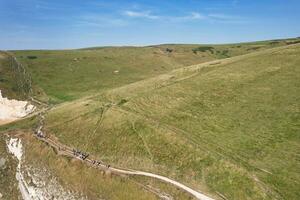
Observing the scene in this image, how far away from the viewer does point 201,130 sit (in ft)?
244

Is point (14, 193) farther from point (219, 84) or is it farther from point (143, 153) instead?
point (219, 84)

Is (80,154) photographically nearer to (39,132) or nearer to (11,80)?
(39,132)

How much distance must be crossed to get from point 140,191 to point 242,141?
846 inches

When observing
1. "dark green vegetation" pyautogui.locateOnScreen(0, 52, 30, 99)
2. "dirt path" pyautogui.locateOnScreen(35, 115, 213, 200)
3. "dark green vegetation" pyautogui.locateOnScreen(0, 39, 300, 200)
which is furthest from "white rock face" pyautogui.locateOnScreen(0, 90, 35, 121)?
"dirt path" pyautogui.locateOnScreen(35, 115, 213, 200)

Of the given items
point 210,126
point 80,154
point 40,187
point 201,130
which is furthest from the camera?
point 80,154

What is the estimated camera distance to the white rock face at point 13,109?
128 meters

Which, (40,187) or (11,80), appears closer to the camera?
(40,187)

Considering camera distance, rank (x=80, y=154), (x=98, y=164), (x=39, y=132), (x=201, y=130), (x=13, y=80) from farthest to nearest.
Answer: (x=13, y=80)
(x=39, y=132)
(x=80, y=154)
(x=201, y=130)
(x=98, y=164)

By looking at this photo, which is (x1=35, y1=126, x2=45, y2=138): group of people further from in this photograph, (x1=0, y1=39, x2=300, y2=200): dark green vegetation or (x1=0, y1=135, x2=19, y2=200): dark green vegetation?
(x1=0, y1=135, x2=19, y2=200): dark green vegetation

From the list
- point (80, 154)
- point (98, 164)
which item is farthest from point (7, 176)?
point (98, 164)

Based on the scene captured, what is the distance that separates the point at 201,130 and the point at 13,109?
8287 centimetres

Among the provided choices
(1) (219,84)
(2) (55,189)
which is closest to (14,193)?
(2) (55,189)

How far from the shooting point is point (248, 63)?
112 m

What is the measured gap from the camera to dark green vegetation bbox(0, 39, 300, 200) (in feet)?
194
